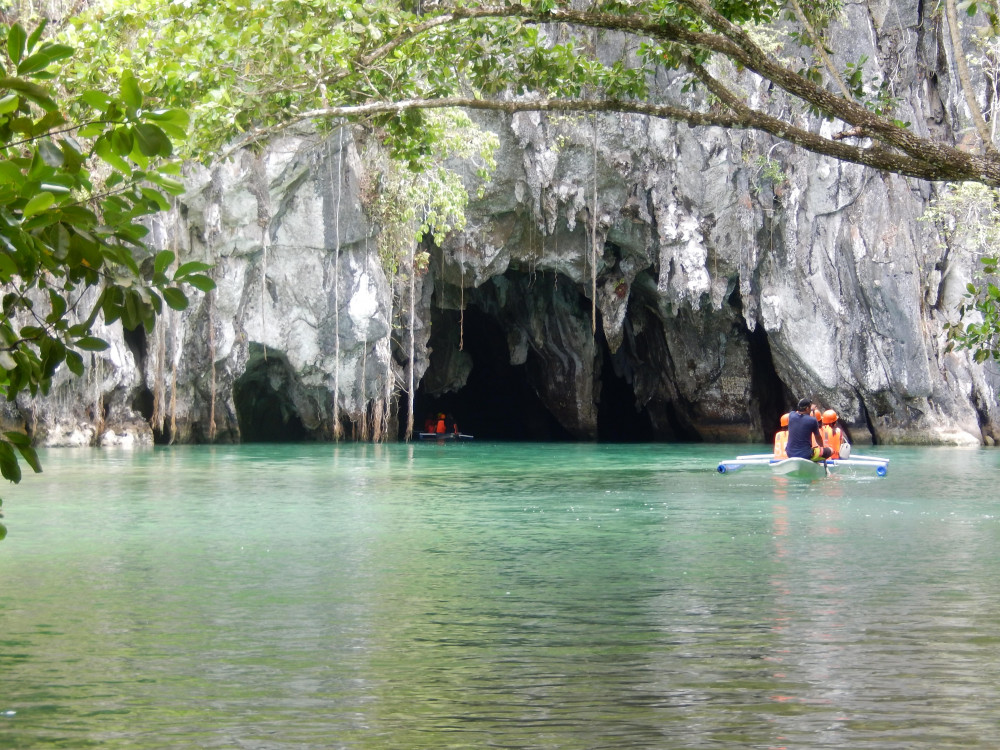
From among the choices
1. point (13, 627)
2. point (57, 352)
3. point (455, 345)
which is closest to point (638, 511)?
point (13, 627)

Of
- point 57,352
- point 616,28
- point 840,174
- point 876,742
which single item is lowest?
point 876,742

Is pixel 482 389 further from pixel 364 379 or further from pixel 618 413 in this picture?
pixel 364 379

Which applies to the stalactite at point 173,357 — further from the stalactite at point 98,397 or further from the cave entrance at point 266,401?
the cave entrance at point 266,401

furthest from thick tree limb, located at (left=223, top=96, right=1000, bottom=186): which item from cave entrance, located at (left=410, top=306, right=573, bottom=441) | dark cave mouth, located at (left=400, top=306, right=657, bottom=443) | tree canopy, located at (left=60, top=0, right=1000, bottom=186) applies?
dark cave mouth, located at (left=400, top=306, right=657, bottom=443)

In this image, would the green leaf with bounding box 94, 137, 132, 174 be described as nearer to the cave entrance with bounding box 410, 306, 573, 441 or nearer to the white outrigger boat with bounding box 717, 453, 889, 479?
the white outrigger boat with bounding box 717, 453, 889, 479

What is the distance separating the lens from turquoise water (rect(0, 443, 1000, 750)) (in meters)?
4.14

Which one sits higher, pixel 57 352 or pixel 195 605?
pixel 57 352

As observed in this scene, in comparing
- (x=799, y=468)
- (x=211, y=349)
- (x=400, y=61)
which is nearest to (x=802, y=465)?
(x=799, y=468)

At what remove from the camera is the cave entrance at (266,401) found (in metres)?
28.3

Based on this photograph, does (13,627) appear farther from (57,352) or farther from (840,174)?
(840,174)

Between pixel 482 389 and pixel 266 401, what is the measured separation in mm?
9725

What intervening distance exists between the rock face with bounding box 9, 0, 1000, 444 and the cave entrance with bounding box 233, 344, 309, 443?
12cm

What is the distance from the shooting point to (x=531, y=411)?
129 ft

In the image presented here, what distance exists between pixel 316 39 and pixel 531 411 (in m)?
30.4
